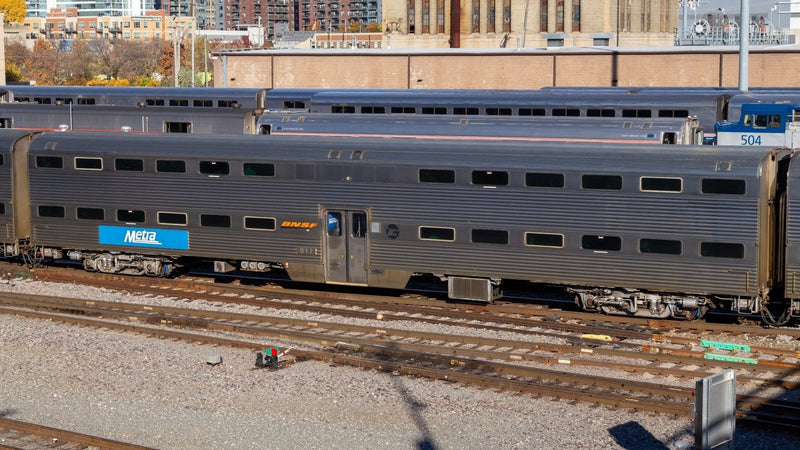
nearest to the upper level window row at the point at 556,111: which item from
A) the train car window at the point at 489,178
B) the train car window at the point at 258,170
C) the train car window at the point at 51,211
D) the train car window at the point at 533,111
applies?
the train car window at the point at 533,111

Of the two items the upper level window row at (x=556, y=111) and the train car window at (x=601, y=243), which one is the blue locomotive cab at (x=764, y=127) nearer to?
the upper level window row at (x=556, y=111)

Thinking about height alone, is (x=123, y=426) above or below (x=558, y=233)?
below

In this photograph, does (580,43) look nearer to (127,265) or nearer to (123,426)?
(127,265)

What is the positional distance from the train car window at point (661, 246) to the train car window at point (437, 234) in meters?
4.05

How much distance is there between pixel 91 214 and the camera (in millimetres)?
27578

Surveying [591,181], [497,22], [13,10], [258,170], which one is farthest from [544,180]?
[13,10]

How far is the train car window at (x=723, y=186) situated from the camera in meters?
20.8

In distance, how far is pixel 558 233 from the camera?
22625mm

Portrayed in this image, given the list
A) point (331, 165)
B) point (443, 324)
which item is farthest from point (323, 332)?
point (331, 165)

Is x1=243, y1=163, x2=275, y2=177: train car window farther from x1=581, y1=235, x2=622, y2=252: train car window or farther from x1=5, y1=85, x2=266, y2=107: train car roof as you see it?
x1=5, y1=85, x2=266, y2=107: train car roof

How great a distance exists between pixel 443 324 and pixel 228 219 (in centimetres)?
620

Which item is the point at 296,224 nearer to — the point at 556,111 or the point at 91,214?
the point at 91,214

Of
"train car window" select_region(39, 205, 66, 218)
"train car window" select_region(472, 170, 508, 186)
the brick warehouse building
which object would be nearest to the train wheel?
"train car window" select_region(472, 170, 508, 186)

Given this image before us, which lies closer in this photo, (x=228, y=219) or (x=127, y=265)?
(x=228, y=219)
